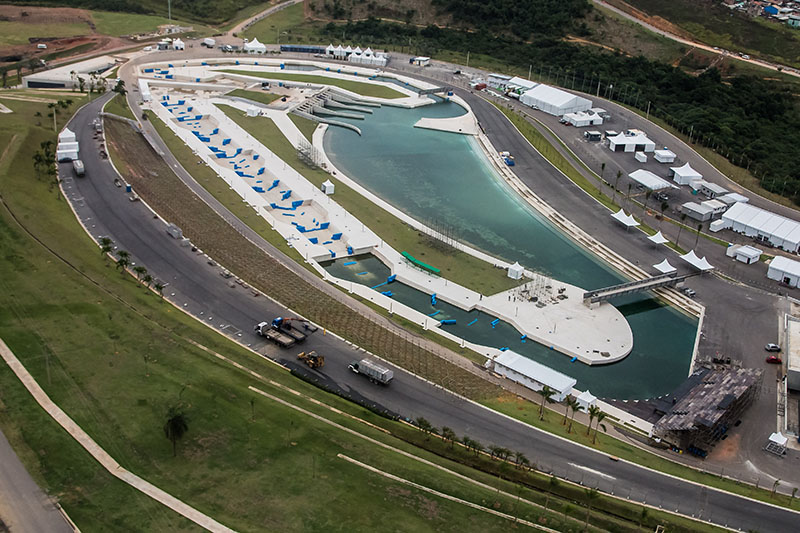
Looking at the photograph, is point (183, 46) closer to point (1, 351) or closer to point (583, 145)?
point (583, 145)

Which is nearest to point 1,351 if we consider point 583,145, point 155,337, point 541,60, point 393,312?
point 155,337

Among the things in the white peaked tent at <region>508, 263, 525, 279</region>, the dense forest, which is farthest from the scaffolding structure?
the dense forest

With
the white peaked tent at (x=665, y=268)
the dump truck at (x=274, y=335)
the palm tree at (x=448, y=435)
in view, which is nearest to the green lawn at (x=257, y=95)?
the dump truck at (x=274, y=335)

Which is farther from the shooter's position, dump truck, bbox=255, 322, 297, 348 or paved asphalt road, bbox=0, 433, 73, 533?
dump truck, bbox=255, 322, 297, 348

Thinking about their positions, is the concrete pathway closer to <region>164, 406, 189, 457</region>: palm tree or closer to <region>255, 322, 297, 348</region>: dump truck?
<region>164, 406, 189, 457</region>: palm tree

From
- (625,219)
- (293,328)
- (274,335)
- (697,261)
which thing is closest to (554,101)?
(625,219)

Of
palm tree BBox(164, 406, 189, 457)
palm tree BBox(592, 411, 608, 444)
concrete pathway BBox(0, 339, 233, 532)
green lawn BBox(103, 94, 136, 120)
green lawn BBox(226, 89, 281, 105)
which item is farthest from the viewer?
green lawn BBox(226, 89, 281, 105)
